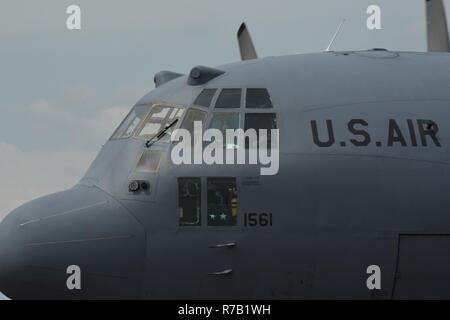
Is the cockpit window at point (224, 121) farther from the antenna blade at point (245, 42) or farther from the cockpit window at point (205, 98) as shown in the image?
the antenna blade at point (245, 42)

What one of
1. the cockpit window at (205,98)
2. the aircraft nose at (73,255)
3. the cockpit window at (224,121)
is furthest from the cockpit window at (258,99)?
the aircraft nose at (73,255)

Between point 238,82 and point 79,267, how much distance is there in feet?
12.1

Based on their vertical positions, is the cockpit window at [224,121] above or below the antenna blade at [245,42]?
below

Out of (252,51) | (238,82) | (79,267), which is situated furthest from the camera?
(252,51)

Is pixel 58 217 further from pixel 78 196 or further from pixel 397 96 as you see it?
pixel 397 96

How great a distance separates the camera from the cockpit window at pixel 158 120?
15.7 metres

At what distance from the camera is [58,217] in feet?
49.1

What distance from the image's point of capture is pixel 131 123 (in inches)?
647

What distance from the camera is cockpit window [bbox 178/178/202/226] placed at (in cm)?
1488

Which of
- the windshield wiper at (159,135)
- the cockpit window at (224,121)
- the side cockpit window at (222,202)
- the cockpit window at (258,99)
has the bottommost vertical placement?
the side cockpit window at (222,202)

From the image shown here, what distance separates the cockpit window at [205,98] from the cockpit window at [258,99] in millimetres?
563

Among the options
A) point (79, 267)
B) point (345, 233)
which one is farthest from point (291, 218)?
point (79, 267)

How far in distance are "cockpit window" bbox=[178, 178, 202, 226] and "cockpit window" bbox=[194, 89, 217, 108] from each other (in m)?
1.28
